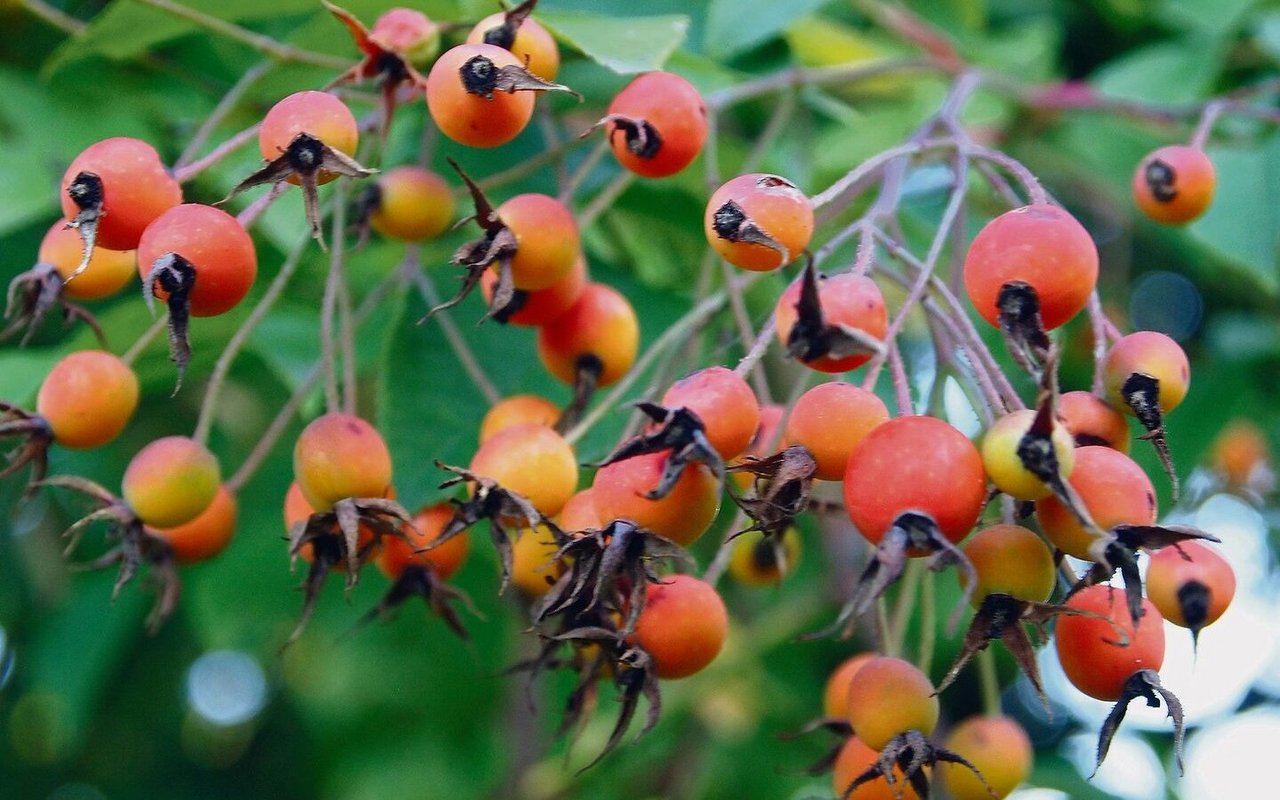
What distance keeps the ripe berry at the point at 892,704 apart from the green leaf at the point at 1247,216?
100 cm

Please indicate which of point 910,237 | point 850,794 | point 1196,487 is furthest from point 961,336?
point 1196,487

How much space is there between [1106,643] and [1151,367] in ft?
0.76

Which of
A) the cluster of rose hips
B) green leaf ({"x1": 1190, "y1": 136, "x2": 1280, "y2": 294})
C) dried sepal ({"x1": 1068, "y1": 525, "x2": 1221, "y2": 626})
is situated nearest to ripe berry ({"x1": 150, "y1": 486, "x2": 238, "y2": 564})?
the cluster of rose hips

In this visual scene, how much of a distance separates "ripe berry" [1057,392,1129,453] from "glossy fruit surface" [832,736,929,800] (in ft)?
1.07

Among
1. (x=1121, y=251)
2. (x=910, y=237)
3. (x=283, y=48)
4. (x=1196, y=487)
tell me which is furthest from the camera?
(x=1121, y=251)

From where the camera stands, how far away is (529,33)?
1135 millimetres

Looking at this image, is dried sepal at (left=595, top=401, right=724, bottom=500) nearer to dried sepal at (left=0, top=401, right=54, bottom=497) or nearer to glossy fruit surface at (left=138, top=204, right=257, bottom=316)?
glossy fruit surface at (left=138, top=204, right=257, bottom=316)

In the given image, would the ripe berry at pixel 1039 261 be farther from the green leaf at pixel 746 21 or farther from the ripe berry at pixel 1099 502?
the green leaf at pixel 746 21

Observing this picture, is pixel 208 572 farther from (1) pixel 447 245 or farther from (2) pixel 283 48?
(2) pixel 283 48

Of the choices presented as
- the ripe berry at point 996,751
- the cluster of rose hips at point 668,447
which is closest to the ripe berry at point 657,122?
the cluster of rose hips at point 668,447

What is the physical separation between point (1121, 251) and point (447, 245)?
1557 mm

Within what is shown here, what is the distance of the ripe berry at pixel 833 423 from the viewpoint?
95 cm

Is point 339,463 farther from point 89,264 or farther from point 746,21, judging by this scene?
A: point 746,21

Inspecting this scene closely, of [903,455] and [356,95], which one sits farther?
[356,95]
